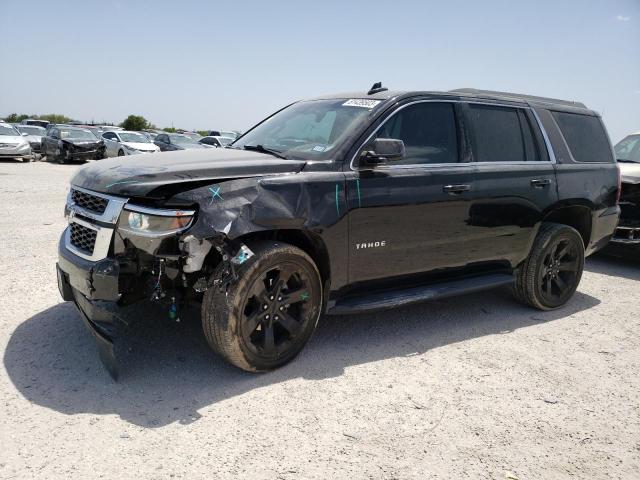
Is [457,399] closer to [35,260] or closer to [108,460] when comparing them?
[108,460]

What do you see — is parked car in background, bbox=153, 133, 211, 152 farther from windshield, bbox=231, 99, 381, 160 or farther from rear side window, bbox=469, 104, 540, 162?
rear side window, bbox=469, 104, 540, 162

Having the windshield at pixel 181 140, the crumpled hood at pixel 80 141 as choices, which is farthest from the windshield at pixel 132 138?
the windshield at pixel 181 140

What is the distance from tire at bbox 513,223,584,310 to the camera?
192 inches

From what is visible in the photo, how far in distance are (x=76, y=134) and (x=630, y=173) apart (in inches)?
865

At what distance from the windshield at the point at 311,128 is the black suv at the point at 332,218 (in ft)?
0.05

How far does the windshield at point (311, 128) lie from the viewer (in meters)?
3.77

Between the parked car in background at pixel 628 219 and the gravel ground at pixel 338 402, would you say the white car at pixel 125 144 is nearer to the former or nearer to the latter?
the gravel ground at pixel 338 402

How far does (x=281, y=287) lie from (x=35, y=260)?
366 cm

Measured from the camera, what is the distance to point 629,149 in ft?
27.0

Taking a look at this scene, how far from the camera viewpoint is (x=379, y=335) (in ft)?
13.9

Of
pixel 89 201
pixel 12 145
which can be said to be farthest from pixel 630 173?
pixel 12 145

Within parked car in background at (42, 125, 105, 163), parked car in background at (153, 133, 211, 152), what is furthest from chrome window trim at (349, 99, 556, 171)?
parked car in background at (42, 125, 105, 163)

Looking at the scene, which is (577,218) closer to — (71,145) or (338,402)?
(338,402)

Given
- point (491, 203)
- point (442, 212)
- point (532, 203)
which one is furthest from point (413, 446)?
point (532, 203)
